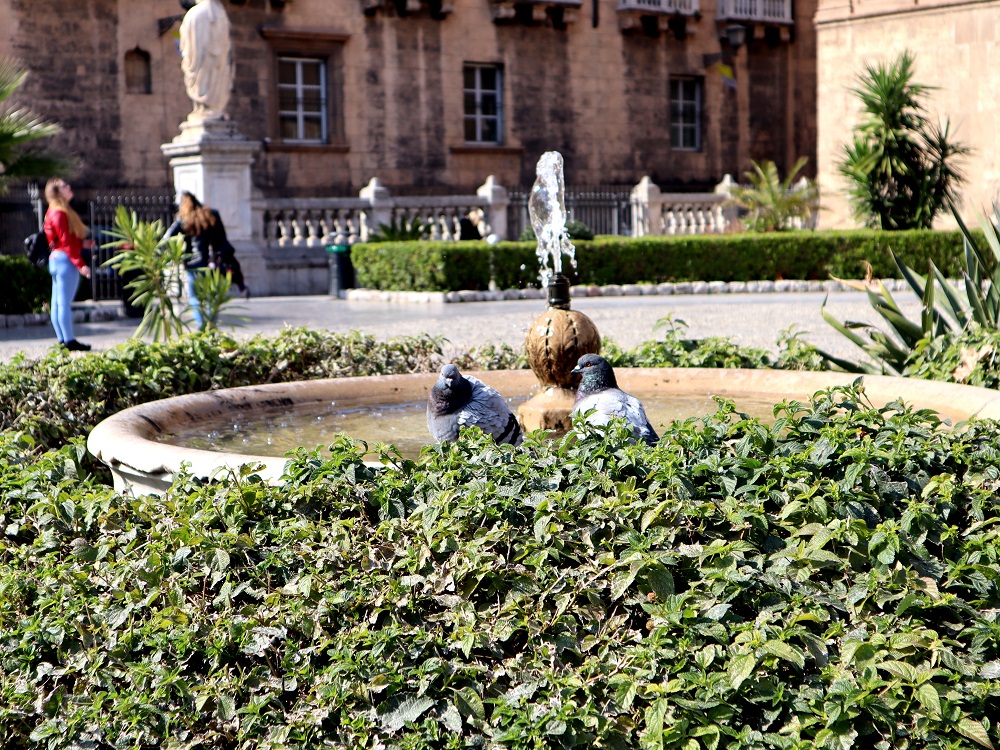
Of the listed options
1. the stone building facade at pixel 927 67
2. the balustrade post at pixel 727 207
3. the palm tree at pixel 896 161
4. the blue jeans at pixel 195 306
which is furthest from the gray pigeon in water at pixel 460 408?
the balustrade post at pixel 727 207

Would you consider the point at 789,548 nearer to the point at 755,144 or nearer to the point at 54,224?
the point at 54,224

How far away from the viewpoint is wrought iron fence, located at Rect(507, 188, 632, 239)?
25.1 meters

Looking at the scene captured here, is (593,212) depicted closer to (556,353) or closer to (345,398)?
(345,398)

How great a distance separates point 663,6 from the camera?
2914 centimetres

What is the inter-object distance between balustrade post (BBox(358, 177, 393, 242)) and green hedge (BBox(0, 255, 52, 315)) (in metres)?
6.76

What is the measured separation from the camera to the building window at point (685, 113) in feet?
99.7

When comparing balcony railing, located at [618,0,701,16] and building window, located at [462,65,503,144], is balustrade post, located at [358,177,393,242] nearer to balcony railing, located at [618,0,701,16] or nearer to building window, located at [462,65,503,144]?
building window, located at [462,65,503,144]

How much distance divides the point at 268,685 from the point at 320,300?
54.6 ft

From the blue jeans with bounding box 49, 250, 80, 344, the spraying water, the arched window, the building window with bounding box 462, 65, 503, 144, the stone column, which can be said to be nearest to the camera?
the spraying water

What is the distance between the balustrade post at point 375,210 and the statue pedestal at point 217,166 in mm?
2603

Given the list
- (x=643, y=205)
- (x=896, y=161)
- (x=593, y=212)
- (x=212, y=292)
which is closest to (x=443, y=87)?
(x=593, y=212)

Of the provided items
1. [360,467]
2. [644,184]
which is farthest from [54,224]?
[644,184]

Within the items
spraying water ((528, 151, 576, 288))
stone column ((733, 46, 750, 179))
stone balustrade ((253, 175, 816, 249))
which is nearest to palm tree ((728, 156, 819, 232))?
stone balustrade ((253, 175, 816, 249))

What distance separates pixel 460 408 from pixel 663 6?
86.4 ft
